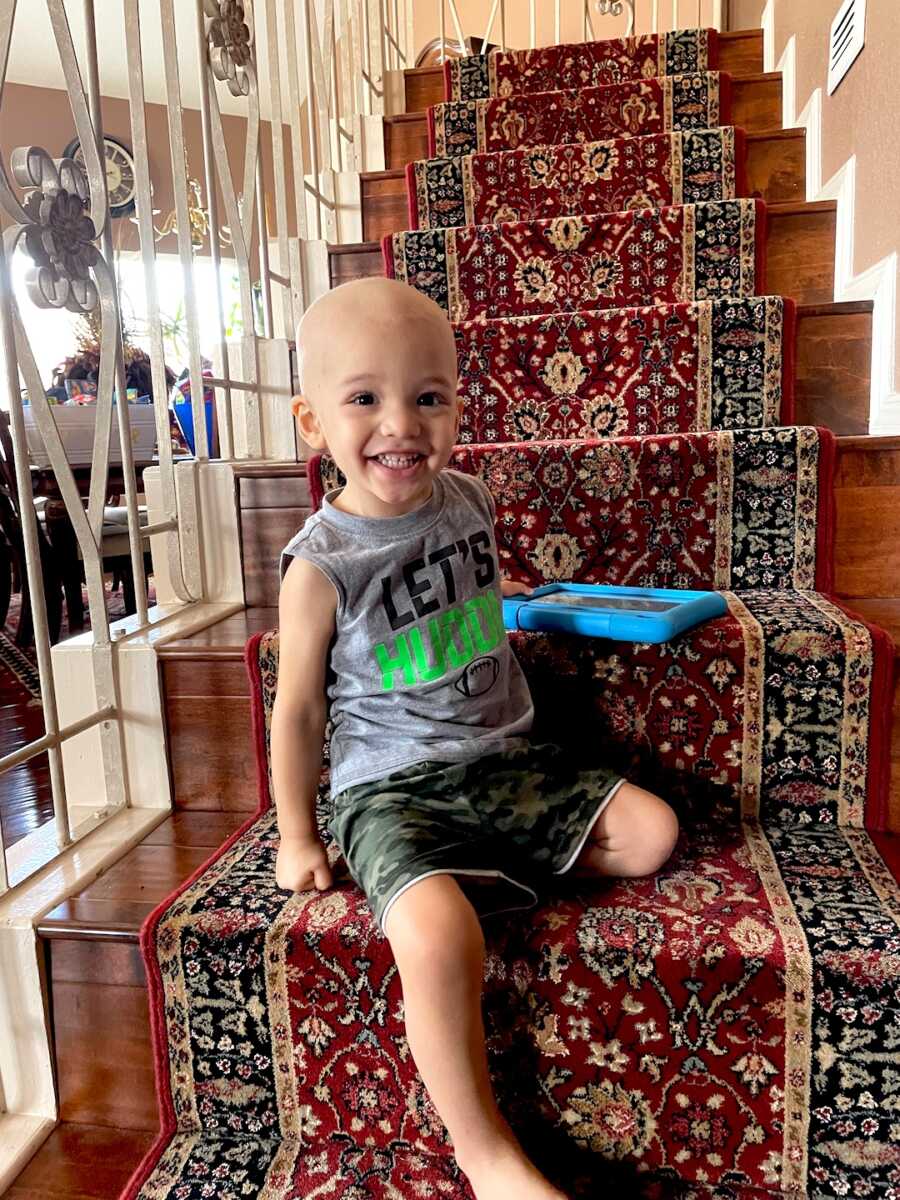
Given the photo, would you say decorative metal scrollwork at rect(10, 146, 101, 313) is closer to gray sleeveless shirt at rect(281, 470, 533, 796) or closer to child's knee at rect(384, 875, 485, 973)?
gray sleeveless shirt at rect(281, 470, 533, 796)

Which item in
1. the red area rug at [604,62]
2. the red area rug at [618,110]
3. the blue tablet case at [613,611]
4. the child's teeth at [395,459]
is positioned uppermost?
the red area rug at [604,62]

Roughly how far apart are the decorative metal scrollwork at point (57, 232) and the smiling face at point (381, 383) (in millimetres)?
367

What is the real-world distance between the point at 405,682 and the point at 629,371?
820 millimetres

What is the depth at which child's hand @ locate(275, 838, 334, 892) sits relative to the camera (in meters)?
0.94

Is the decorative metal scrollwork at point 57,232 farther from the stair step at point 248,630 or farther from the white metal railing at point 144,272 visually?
the stair step at point 248,630

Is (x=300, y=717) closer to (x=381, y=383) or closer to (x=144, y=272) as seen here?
(x=381, y=383)

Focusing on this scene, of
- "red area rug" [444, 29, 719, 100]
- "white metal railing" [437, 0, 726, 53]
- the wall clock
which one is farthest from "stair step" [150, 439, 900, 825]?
the wall clock

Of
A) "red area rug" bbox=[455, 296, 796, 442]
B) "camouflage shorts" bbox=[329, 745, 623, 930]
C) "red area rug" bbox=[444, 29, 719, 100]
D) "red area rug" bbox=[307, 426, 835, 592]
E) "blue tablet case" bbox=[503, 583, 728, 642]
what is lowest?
"camouflage shorts" bbox=[329, 745, 623, 930]

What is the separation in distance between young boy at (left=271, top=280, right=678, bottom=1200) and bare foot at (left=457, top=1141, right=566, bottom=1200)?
0.20 meters

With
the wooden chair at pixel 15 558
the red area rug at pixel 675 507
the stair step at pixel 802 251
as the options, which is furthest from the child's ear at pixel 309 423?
the wooden chair at pixel 15 558

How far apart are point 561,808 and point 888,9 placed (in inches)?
62.1

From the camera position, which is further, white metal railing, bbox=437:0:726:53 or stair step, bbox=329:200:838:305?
white metal railing, bbox=437:0:726:53

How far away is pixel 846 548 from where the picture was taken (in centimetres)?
132

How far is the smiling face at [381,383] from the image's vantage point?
90 centimetres
